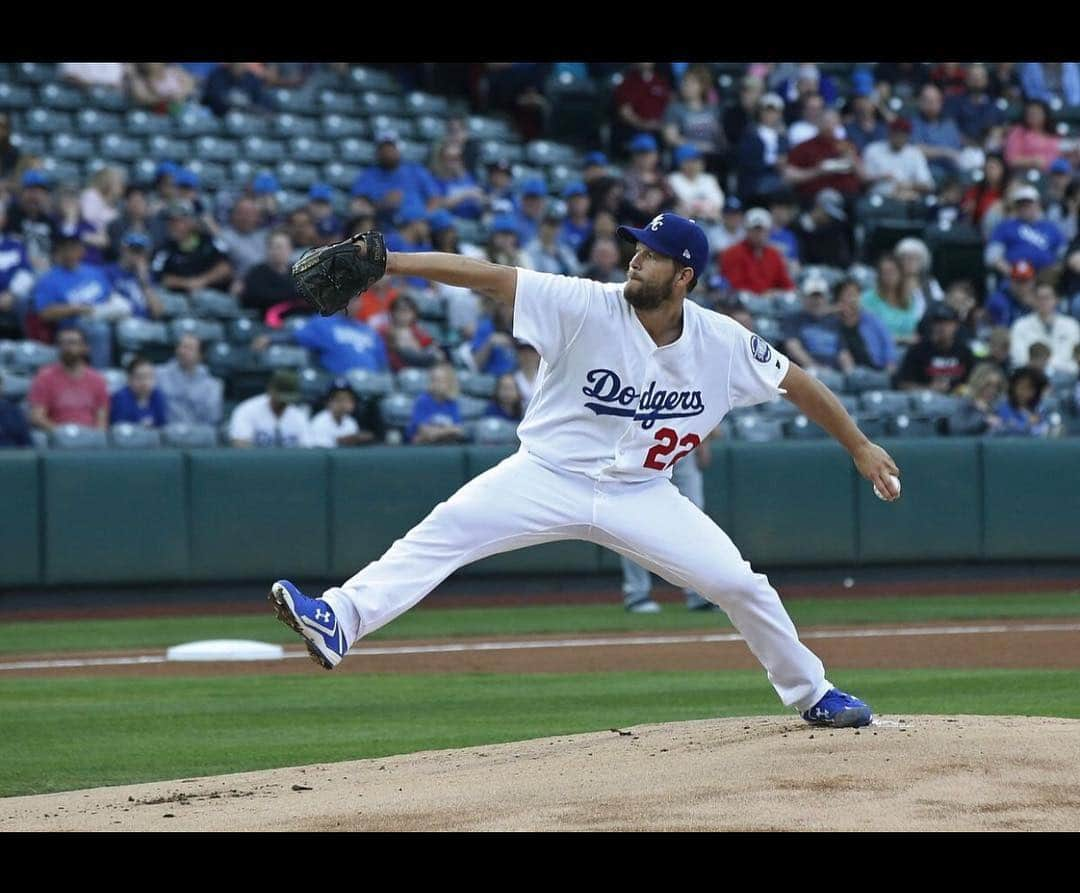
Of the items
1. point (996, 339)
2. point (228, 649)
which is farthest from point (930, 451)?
point (228, 649)

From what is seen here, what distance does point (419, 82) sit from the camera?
18266mm

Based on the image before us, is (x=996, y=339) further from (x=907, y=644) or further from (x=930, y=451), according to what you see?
(x=907, y=644)

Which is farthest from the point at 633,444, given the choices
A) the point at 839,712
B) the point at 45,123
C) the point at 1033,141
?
the point at 1033,141

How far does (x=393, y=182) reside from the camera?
15531 millimetres

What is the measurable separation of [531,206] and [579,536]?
387 inches

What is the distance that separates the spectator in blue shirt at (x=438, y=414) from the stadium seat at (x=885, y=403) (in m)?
3.33

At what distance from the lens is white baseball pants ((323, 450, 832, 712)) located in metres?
5.77

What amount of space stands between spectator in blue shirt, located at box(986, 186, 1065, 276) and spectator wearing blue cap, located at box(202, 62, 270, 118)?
699 cm

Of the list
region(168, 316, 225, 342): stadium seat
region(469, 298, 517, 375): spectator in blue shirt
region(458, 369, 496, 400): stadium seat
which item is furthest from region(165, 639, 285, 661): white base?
region(469, 298, 517, 375): spectator in blue shirt

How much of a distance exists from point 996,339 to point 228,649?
770 cm

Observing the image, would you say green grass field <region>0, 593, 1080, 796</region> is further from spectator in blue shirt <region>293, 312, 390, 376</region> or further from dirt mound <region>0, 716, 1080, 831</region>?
spectator in blue shirt <region>293, 312, 390, 376</region>

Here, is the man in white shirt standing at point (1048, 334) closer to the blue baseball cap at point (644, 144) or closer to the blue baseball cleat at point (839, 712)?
the blue baseball cap at point (644, 144)

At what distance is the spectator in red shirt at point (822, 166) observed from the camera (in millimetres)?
17000

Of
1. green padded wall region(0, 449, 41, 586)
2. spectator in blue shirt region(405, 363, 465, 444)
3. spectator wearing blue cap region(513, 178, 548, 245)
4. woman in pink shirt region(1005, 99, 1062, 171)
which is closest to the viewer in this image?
green padded wall region(0, 449, 41, 586)
